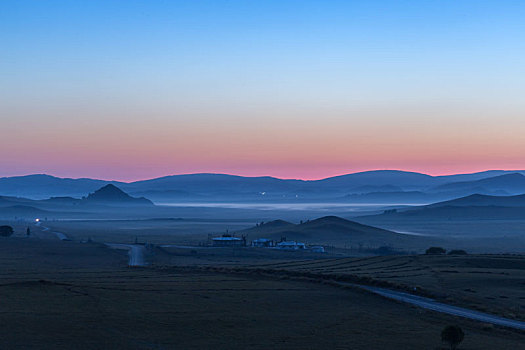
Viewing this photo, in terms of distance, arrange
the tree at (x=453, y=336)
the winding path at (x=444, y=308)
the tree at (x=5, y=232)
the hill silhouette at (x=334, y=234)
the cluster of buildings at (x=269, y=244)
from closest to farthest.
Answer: the tree at (x=453, y=336) < the winding path at (x=444, y=308) < the cluster of buildings at (x=269, y=244) < the tree at (x=5, y=232) < the hill silhouette at (x=334, y=234)

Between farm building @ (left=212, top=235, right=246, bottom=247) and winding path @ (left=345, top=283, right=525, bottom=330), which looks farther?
farm building @ (left=212, top=235, right=246, bottom=247)

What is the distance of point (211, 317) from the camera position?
98.3 feet

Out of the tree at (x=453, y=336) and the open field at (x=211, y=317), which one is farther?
the open field at (x=211, y=317)

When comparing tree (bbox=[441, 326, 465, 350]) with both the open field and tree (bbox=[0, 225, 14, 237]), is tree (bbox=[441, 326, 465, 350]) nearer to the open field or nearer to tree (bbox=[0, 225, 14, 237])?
the open field

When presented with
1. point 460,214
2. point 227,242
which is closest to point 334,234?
point 227,242

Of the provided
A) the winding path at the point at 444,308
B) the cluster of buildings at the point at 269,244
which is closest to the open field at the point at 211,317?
the winding path at the point at 444,308

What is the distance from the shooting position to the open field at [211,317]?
82.2 feet

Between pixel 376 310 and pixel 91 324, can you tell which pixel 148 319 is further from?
pixel 376 310

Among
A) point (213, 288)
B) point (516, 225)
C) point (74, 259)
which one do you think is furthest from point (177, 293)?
point (516, 225)

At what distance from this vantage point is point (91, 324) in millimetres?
27797

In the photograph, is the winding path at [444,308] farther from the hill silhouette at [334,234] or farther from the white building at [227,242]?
the hill silhouette at [334,234]

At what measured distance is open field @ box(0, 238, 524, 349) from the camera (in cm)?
2506

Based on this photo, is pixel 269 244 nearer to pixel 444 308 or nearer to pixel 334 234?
pixel 334 234

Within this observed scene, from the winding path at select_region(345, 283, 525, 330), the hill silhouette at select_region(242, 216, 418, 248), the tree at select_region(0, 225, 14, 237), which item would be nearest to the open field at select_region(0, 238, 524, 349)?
the winding path at select_region(345, 283, 525, 330)
